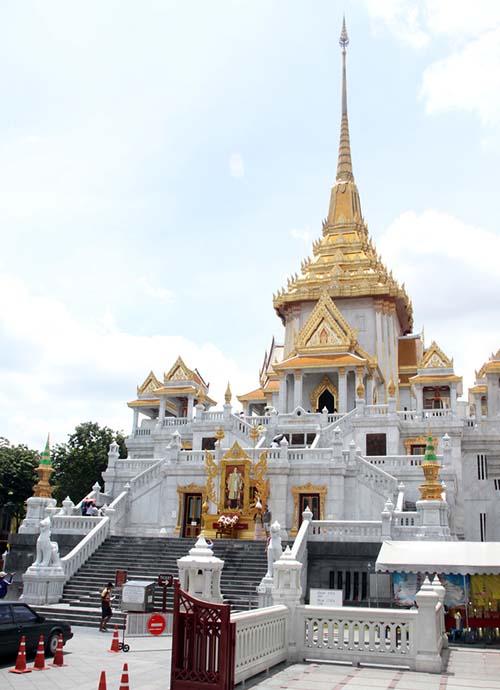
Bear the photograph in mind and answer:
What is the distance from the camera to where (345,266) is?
177ft

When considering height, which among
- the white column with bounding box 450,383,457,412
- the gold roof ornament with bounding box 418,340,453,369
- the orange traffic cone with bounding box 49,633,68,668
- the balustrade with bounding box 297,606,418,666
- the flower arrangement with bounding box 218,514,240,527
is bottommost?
the orange traffic cone with bounding box 49,633,68,668

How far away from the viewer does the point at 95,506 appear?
31703mm

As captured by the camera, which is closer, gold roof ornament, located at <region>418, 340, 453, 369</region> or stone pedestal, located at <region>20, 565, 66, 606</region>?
stone pedestal, located at <region>20, 565, 66, 606</region>

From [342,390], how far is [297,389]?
109 inches

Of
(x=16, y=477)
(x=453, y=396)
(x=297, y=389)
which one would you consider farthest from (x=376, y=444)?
(x=16, y=477)

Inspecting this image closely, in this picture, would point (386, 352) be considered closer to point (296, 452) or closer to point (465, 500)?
point (465, 500)

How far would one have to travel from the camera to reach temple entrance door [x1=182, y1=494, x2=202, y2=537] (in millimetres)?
30844

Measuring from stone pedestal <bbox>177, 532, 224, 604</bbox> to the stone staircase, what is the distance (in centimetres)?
869

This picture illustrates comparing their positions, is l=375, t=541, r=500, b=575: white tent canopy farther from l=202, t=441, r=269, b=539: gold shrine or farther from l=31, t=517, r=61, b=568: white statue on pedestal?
l=31, t=517, r=61, b=568: white statue on pedestal

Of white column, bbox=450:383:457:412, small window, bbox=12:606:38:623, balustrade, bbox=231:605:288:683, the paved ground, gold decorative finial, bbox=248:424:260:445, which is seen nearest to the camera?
balustrade, bbox=231:605:288:683

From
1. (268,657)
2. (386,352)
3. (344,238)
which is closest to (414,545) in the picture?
(268,657)

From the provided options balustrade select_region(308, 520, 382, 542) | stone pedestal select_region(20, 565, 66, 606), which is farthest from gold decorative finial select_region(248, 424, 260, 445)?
stone pedestal select_region(20, 565, 66, 606)

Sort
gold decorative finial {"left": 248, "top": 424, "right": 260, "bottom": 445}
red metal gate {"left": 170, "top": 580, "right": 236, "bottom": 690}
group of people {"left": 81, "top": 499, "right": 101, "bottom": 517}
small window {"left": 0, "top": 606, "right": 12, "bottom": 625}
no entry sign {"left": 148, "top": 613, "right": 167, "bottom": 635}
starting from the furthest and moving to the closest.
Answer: gold decorative finial {"left": 248, "top": 424, "right": 260, "bottom": 445}
group of people {"left": 81, "top": 499, "right": 101, "bottom": 517}
no entry sign {"left": 148, "top": 613, "right": 167, "bottom": 635}
small window {"left": 0, "top": 606, "right": 12, "bottom": 625}
red metal gate {"left": 170, "top": 580, "right": 236, "bottom": 690}

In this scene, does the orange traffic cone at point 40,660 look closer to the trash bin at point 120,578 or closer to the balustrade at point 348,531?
the trash bin at point 120,578
